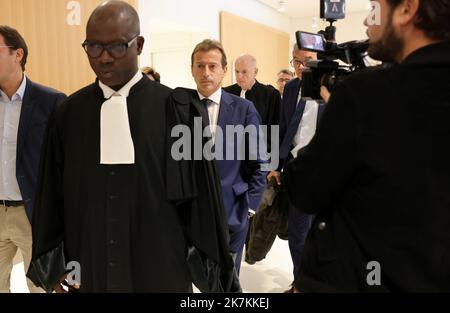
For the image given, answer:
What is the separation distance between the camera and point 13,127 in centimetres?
202

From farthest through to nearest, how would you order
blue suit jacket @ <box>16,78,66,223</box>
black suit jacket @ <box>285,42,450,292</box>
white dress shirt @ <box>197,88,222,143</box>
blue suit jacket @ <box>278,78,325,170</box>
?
1. blue suit jacket @ <box>278,78,325,170</box>
2. white dress shirt @ <box>197,88,222,143</box>
3. blue suit jacket @ <box>16,78,66,223</box>
4. black suit jacket @ <box>285,42,450,292</box>

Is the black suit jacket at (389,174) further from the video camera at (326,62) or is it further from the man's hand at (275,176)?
the man's hand at (275,176)

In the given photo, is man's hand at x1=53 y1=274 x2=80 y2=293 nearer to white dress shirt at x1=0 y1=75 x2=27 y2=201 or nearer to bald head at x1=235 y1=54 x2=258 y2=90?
white dress shirt at x1=0 y1=75 x2=27 y2=201

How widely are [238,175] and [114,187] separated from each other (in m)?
1.14

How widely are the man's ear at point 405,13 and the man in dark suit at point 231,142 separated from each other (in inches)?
57.7

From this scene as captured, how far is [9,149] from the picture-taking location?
201 cm

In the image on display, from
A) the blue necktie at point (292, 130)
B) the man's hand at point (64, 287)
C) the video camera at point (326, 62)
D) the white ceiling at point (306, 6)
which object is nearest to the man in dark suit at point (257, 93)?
the blue necktie at point (292, 130)

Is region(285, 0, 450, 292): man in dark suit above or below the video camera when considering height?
below

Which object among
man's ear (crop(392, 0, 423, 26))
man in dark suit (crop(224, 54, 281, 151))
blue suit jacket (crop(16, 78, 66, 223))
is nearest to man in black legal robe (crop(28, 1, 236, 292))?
blue suit jacket (crop(16, 78, 66, 223))

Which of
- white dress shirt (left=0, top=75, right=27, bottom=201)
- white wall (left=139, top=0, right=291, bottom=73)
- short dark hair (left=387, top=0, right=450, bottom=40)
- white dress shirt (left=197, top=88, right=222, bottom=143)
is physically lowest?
white dress shirt (left=0, top=75, right=27, bottom=201)

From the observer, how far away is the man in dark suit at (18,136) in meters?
1.96

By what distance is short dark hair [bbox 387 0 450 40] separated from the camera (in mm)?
879

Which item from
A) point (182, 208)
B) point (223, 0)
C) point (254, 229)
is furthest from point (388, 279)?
point (223, 0)

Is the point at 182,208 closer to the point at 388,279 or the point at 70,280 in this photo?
the point at 70,280
